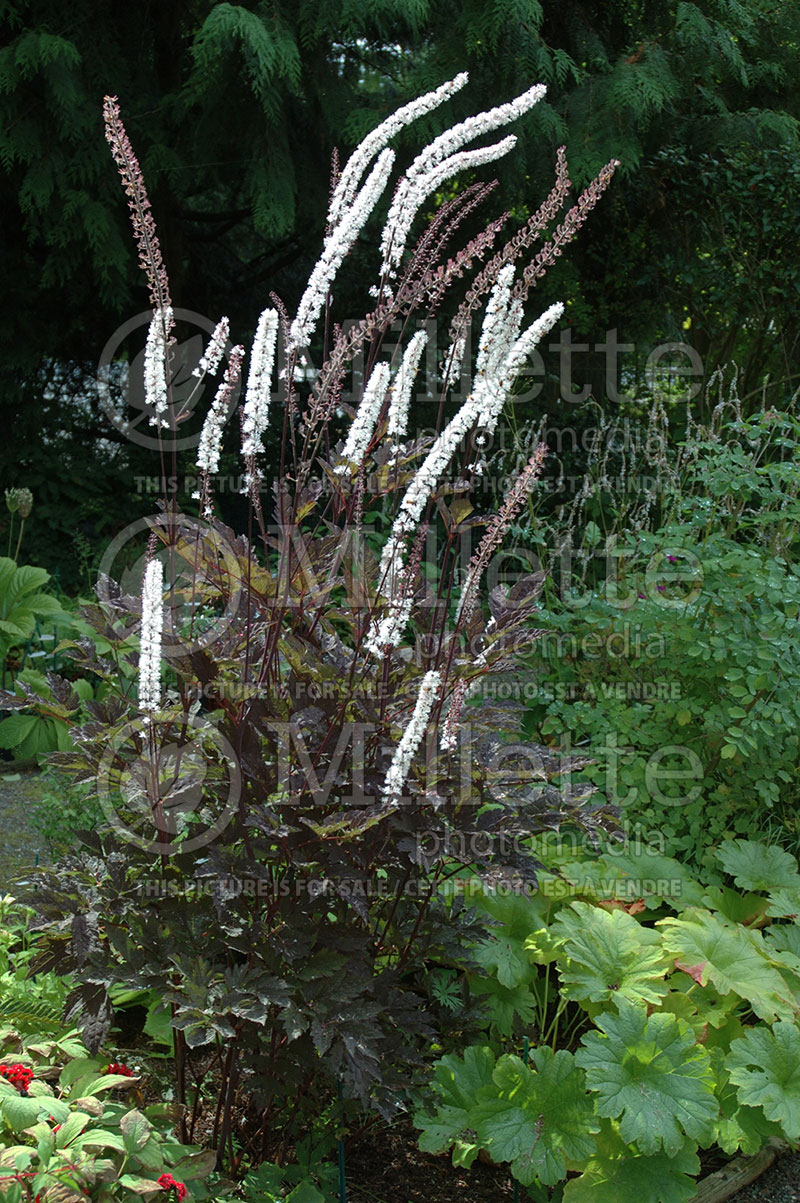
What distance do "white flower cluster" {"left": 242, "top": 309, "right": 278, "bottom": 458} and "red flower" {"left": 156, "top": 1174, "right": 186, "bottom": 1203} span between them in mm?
1131

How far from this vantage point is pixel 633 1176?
1893 millimetres

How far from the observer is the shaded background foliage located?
5035 millimetres

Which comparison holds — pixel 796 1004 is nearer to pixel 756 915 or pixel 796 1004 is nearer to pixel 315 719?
pixel 756 915

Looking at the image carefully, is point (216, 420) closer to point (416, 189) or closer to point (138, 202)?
point (138, 202)

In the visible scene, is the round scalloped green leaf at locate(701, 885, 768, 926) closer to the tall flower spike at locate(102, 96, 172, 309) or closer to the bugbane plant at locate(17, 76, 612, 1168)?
the bugbane plant at locate(17, 76, 612, 1168)

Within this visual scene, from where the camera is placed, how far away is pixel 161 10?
230 inches

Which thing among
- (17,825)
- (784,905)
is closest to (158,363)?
(784,905)

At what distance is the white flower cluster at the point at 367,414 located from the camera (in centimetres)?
167

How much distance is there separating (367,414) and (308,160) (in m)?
4.49

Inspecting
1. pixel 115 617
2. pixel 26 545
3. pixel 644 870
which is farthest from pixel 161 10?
pixel 644 870

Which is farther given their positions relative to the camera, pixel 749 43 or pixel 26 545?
pixel 26 545

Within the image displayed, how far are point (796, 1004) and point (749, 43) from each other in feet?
17.2

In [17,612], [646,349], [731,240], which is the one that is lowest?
[17,612]
